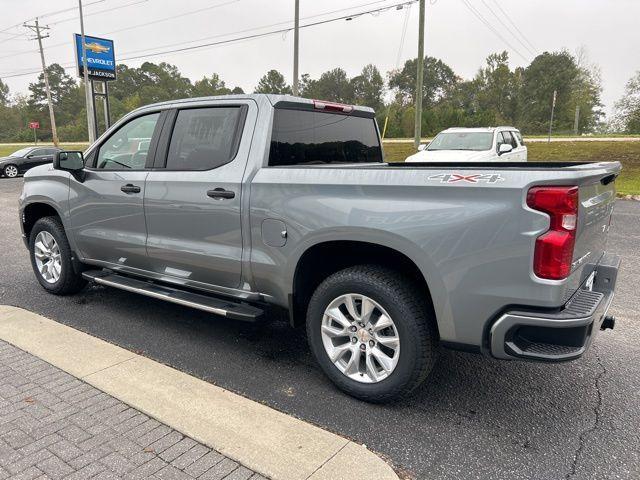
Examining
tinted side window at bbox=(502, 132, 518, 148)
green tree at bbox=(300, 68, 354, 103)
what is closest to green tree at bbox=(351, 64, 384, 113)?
green tree at bbox=(300, 68, 354, 103)

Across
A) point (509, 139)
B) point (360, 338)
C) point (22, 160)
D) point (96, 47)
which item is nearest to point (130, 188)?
point (360, 338)

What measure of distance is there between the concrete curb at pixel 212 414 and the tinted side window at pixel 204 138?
1.55 meters

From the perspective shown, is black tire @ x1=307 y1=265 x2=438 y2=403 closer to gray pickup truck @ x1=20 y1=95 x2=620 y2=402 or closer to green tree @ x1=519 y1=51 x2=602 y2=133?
gray pickup truck @ x1=20 y1=95 x2=620 y2=402

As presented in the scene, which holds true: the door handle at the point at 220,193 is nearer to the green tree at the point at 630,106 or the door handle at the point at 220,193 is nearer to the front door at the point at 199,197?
the front door at the point at 199,197

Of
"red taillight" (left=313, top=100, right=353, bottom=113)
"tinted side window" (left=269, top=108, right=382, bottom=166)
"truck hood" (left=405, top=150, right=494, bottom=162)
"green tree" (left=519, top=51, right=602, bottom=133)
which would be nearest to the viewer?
"tinted side window" (left=269, top=108, right=382, bottom=166)

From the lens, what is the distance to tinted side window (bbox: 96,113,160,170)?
4.18m

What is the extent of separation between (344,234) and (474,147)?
10.7m

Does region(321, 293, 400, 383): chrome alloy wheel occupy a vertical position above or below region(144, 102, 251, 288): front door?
below

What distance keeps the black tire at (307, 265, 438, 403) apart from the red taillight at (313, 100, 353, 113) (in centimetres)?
150

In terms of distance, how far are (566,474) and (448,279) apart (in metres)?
1.09

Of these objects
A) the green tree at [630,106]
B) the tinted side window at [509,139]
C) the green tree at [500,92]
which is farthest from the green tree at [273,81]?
the tinted side window at [509,139]

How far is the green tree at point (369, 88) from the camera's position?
8806 cm

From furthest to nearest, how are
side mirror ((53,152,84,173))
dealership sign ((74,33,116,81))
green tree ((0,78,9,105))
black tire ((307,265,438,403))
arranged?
1. green tree ((0,78,9,105))
2. dealership sign ((74,33,116,81))
3. side mirror ((53,152,84,173))
4. black tire ((307,265,438,403))

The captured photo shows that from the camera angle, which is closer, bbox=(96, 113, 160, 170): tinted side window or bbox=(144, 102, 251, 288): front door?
bbox=(144, 102, 251, 288): front door
